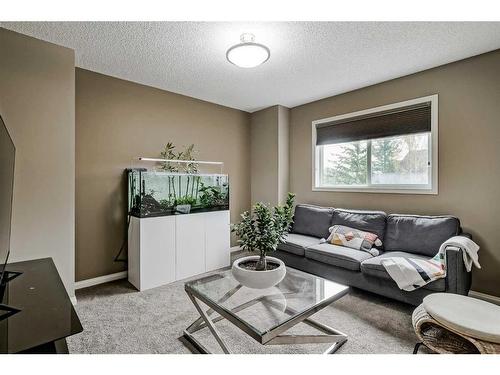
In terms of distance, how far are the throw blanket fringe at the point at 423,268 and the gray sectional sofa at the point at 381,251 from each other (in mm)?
70

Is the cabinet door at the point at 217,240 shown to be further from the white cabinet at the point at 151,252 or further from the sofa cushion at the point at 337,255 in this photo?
the sofa cushion at the point at 337,255

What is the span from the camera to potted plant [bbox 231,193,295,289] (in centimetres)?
183

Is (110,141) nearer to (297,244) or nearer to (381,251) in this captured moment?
(297,244)

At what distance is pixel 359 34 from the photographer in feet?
7.22

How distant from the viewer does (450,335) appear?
1.63 metres

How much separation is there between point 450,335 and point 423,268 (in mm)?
622

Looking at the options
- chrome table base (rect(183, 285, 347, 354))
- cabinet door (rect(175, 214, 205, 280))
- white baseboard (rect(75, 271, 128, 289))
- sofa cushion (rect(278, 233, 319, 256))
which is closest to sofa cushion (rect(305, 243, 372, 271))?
sofa cushion (rect(278, 233, 319, 256))

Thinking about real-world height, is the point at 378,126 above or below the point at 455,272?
above

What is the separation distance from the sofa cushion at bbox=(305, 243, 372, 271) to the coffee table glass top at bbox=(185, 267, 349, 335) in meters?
0.71

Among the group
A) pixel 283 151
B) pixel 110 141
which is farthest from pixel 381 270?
pixel 110 141

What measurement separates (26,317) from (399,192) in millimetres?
3496

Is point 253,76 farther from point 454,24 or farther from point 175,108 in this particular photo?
point 454,24

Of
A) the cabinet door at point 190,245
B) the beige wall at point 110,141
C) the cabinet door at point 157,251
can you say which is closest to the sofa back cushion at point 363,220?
the cabinet door at point 190,245
